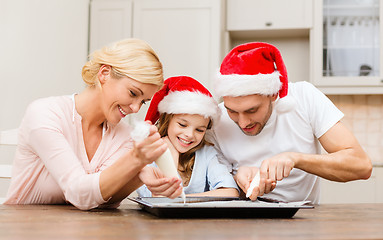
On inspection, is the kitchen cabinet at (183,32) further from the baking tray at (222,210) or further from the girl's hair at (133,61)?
the baking tray at (222,210)

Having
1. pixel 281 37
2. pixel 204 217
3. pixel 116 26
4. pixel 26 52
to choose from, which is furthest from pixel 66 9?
pixel 204 217

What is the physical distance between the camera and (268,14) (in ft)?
11.8

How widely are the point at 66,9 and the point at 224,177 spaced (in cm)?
212

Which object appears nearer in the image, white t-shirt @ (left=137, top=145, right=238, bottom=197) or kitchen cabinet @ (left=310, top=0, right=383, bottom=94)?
white t-shirt @ (left=137, top=145, right=238, bottom=197)

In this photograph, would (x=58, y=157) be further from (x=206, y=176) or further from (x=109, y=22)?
(x=109, y=22)

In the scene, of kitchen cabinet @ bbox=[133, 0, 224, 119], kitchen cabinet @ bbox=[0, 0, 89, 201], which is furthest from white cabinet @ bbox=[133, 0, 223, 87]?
kitchen cabinet @ bbox=[0, 0, 89, 201]

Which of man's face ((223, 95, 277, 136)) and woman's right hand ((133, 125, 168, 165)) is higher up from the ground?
man's face ((223, 95, 277, 136))

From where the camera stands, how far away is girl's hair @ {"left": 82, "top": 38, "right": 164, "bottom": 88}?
1418 millimetres

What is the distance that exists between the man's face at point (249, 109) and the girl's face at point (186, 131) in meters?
0.13

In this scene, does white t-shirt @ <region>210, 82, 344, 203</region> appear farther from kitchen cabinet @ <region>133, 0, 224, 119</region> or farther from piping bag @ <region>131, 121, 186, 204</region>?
kitchen cabinet @ <region>133, 0, 224, 119</region>

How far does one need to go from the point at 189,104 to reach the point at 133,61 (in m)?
0.32

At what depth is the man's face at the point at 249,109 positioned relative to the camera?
5.21ft

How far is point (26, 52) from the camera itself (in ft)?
8.85

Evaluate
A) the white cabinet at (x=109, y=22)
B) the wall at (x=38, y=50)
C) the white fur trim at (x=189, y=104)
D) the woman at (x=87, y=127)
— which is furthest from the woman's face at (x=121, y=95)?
the white cabinet at (x=109, y=22)
